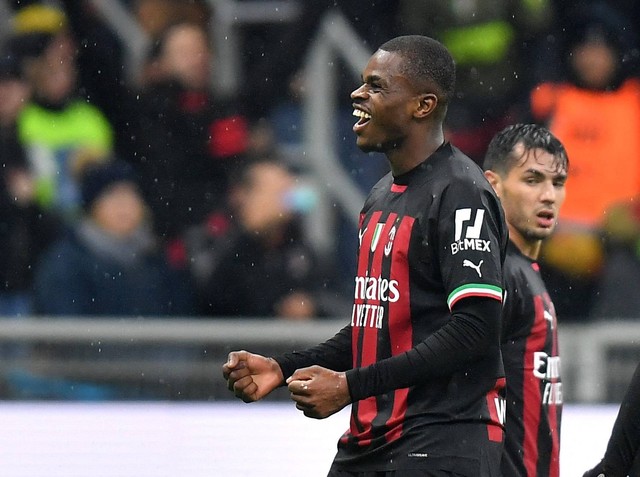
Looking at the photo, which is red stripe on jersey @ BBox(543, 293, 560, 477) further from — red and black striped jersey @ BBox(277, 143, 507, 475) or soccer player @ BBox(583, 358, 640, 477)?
red and black striped jersey @ BBox(277, 143, 507, 475)

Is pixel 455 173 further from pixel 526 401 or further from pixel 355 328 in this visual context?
pixel 526 401

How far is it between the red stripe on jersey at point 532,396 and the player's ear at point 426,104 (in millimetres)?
751

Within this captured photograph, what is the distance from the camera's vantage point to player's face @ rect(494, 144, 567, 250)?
161 inches

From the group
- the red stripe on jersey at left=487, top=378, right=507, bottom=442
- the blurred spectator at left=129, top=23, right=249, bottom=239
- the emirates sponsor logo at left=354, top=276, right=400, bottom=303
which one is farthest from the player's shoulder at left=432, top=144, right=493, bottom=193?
the blurred spectator at left=129, top=23, right=249, bottom=239

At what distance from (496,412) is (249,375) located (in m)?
0.59

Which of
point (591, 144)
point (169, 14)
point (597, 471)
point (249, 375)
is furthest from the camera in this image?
point (169, 14)

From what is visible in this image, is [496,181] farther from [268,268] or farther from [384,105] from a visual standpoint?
[268,268]

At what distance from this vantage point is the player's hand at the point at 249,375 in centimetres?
339

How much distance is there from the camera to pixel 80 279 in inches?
271

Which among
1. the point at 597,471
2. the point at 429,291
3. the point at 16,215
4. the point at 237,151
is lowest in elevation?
the point at 597,471

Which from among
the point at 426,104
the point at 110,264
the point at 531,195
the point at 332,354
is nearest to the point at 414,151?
the point at 426,104

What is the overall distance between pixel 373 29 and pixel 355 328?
168 inches

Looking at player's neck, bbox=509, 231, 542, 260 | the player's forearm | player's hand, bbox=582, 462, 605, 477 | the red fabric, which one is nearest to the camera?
the player's forearm

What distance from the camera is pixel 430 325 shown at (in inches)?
130
